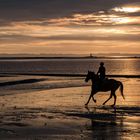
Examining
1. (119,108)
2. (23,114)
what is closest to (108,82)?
(119,108)

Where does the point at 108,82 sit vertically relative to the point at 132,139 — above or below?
above

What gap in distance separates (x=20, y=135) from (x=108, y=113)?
6.76 m

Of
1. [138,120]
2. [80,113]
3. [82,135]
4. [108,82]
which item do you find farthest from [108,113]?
[82,135]

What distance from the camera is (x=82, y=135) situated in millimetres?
15148

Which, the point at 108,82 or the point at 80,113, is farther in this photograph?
the point at 108,82

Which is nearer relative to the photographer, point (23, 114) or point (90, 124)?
point (90, 124)

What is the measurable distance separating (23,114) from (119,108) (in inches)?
209

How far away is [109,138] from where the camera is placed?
1469cm

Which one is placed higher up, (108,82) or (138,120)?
(108,82)

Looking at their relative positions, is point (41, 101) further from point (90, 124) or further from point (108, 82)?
point (90, 124)

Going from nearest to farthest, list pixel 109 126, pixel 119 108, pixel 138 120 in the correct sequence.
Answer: pixel 109 126 < pixel 138 120 < pixel 119 108

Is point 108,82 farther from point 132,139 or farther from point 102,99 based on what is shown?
point 132,139

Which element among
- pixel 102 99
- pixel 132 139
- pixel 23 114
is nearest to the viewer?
pixel 132 139

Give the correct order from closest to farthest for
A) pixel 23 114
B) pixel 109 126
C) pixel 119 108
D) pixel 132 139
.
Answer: pixel 132 139
pixel 109 126
pixel 23 114
pixel 119 108
